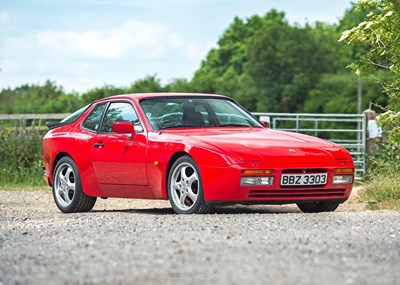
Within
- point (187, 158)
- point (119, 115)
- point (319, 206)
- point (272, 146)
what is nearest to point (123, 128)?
point (119, 115)

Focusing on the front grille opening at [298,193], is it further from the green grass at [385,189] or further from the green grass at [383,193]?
the green grass at [383,193]

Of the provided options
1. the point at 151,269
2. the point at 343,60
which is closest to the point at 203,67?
the point at 343,60

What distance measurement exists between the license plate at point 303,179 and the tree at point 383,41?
341cm

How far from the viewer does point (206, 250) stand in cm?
811

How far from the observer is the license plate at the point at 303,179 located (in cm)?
1237

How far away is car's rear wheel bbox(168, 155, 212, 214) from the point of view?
40.6 feet

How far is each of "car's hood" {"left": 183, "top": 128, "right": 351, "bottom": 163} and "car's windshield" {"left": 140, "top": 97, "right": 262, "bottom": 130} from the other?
37cm

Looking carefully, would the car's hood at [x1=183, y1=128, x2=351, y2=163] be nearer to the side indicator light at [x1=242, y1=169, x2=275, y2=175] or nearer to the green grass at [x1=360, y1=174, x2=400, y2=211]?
the side indicator light at [x1=242, y1=169, x2=275, y2=175]

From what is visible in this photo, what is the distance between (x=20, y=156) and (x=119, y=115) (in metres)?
9.03

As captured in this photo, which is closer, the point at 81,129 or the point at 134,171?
the point at 134,171

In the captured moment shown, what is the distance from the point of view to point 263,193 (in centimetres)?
1230

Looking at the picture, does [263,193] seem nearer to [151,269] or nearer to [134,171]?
[134,171]

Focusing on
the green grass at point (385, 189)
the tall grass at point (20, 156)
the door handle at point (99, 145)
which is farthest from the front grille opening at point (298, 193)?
the tall grass at point (20, 156)

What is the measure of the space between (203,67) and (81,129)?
124m
